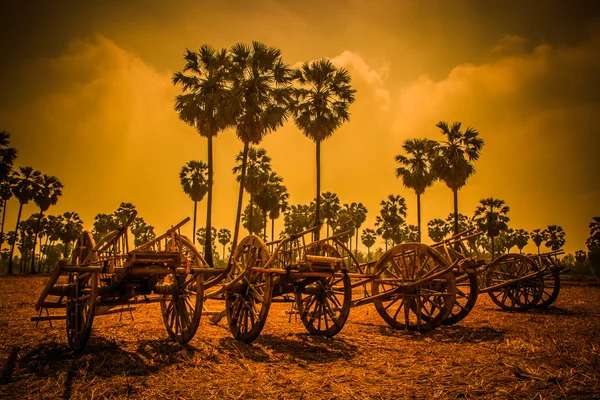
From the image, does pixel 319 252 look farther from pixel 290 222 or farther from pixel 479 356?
pixel 290 222

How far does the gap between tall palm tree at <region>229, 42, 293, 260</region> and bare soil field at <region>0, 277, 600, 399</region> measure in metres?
18.5

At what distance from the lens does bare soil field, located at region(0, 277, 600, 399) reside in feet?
13.9

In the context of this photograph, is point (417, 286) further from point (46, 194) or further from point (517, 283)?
point (46, 194)

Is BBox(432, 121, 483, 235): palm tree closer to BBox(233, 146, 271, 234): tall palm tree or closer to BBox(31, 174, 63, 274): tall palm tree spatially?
BBox(233, 146, 271, 234): tall palm tree

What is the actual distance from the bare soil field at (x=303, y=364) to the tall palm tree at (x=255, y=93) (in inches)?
729

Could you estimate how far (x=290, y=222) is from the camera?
5456cm

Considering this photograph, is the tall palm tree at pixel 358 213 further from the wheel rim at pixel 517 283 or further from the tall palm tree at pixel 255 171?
the wheel rim at pixel 517 283

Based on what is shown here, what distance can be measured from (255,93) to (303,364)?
22680mm

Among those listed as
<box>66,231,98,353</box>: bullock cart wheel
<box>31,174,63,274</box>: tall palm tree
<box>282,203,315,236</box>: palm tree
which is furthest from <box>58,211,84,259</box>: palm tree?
<box>66,231,98,353</box>: bullock cart wheel

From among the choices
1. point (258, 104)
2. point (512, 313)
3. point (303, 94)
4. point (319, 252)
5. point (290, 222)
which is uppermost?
point (303, 94)

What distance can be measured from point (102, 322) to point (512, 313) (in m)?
11.9

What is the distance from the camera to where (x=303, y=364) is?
5562 mm

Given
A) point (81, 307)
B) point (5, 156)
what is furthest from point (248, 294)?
point (5, 156)

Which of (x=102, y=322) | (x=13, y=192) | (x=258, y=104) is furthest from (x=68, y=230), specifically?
(x=102, y=322)
